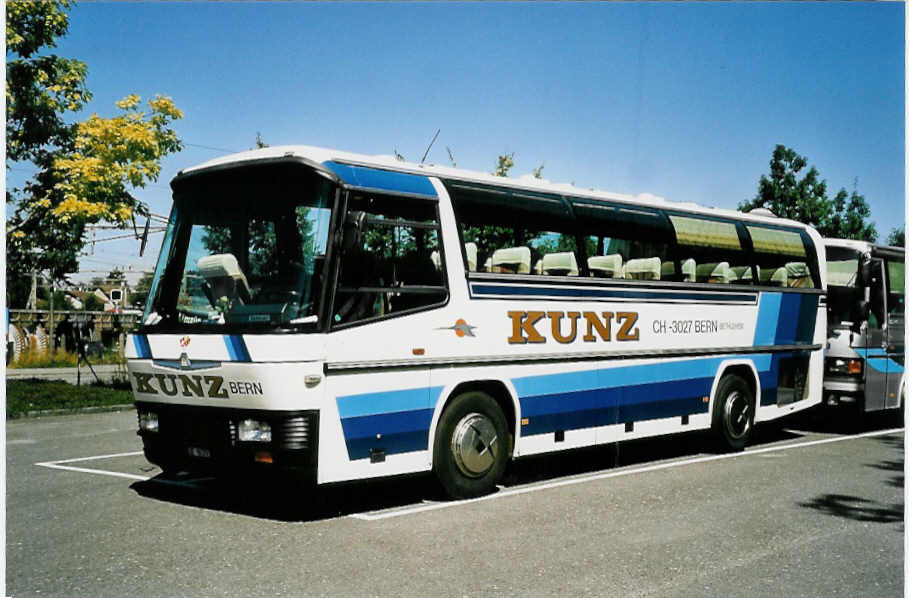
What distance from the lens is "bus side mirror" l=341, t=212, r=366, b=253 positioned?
310 inches

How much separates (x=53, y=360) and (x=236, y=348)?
28.5 meters

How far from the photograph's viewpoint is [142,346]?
846 centimetres

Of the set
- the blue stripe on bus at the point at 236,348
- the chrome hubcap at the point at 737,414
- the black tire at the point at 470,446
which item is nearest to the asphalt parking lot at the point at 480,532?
the black tire at the point at 470,446

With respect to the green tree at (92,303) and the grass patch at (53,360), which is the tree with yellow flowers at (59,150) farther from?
the green tree at (92,303)

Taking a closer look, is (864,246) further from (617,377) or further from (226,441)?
(226,441)

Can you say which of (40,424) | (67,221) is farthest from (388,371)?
(67,221)

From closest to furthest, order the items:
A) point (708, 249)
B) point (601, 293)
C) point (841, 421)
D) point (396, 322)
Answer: point (396, 322) → point (601, 293) → point (708, 249) → point (841, 421)

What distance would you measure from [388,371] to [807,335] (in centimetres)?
803

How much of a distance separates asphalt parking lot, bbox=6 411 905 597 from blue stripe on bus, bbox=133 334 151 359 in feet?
4.41

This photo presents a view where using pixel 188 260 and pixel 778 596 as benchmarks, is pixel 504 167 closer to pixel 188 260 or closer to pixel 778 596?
pixel 188 260

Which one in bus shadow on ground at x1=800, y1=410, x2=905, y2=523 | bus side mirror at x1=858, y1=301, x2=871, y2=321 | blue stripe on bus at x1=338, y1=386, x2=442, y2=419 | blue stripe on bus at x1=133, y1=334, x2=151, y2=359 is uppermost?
bus side mirror at x1=858, y1=301, x2=871, y2=321

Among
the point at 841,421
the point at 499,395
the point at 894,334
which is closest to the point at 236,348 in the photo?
the point at 499,395

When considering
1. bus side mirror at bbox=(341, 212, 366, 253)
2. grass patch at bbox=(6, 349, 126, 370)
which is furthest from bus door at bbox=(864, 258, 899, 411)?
grass patch at bbox=(6, 349, 126, 370)

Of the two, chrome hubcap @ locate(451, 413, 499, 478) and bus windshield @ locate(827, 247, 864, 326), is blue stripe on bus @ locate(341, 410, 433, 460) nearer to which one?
chrome hubcap @ locate(451, 413, 499, 478)
